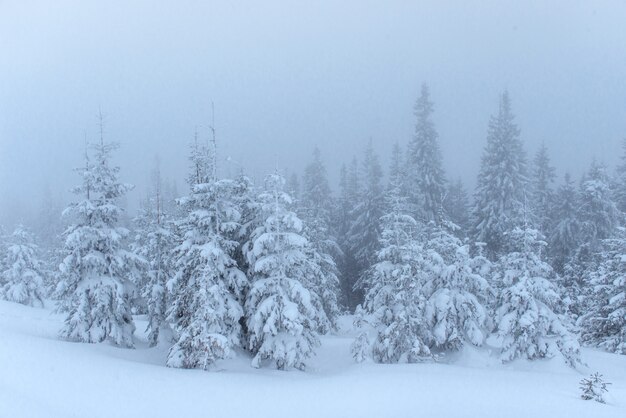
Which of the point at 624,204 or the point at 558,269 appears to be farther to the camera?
the point at 624,204

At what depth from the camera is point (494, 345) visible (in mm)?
25031

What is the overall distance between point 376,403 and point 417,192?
27146mm

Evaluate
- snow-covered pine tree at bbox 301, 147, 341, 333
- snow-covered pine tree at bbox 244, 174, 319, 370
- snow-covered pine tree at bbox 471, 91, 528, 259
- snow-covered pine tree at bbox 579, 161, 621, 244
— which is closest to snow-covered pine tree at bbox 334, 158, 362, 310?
snow-covered pine tree at bbox 301, 147, 341, 333

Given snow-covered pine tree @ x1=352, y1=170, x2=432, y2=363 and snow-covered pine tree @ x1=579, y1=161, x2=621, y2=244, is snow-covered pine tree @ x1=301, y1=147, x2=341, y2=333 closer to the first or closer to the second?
snow-covered pine tree @ x1=352, y1=170, x2=432, y2=363

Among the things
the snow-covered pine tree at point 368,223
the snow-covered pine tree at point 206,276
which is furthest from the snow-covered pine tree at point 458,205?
the snow-covered pine tree at point 206,276

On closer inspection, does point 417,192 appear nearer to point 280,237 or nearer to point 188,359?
point 280,237

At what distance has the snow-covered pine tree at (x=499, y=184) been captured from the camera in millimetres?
36875

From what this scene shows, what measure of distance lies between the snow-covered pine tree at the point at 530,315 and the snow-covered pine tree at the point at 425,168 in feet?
52.9

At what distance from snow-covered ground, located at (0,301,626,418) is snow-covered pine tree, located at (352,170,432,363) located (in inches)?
88.1

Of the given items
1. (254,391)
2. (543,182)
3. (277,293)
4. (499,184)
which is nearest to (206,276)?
(277,293)

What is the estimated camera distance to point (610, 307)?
83.4 feet

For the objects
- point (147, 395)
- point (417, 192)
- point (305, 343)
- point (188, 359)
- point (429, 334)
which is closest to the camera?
point (147, 395)

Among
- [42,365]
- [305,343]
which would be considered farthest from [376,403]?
[42,365]

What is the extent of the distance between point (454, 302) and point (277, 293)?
9058 mm
